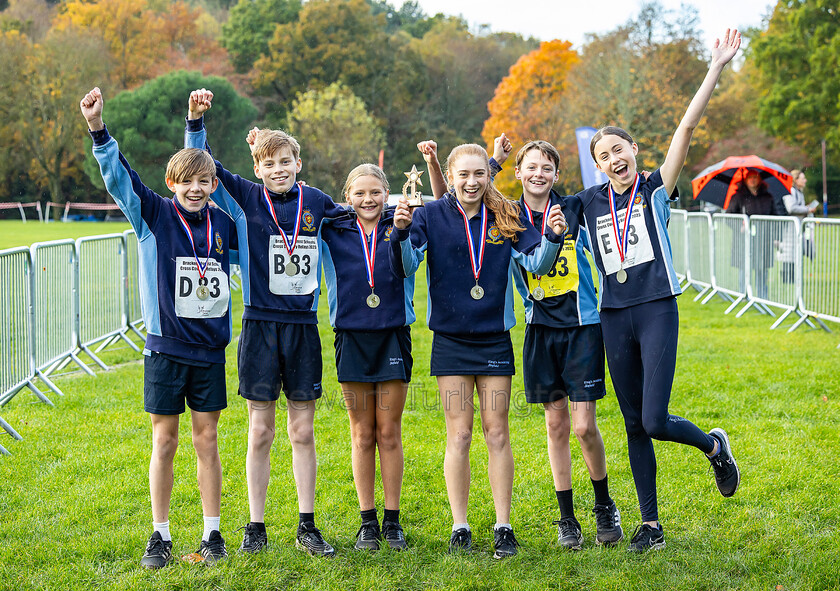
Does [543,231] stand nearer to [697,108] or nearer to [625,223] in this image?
[625,223]

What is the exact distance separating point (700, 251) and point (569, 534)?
1273 centimetres

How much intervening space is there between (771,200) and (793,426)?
306 inches

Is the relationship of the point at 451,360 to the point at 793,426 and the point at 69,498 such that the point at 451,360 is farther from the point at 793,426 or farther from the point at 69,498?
the point at 793,426

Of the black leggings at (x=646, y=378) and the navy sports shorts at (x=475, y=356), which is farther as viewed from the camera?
the navy sports shorts at (x=475, y=356)

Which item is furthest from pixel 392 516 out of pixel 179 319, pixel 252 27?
pixel 252 27

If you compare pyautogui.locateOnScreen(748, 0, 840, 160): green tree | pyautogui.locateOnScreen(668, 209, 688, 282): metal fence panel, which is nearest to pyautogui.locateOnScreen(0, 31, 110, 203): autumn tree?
pyautogui.locateOnScreen(748, 0, 840, 160): green tree

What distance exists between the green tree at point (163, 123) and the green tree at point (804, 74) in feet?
98.5

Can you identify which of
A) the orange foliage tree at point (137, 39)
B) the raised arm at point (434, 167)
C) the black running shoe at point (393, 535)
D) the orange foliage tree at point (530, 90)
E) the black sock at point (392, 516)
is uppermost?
the orange foliage tree at point (137, 39)

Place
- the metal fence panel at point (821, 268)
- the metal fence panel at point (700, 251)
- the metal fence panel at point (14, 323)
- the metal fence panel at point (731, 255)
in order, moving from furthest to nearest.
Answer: the metal fence panel at point (700, 251) < the metal fence panel at point (731, 255) < the metal fence panel at point (821, 268) < the metal fence panel at point (14, 323)

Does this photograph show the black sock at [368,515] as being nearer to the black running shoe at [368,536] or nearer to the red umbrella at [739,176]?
the black running shoe at [368,536]

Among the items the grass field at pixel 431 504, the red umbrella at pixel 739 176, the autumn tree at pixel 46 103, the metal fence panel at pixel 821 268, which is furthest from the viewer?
the autumn tree at pixel 46 103

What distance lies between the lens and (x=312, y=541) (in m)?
4.29

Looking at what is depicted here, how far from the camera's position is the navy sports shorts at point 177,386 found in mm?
4184

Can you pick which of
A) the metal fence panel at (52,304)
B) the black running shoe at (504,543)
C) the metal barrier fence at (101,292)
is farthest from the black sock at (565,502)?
the metal barrier fence at (101,292)
